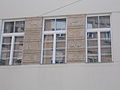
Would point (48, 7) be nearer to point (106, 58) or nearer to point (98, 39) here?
point (98, 39)

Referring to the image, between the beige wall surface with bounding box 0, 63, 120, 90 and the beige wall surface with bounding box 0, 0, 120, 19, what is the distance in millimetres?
1552

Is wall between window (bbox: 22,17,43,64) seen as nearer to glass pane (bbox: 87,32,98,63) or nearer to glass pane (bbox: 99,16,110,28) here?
glass pane (bbox: 87,32,98,63)

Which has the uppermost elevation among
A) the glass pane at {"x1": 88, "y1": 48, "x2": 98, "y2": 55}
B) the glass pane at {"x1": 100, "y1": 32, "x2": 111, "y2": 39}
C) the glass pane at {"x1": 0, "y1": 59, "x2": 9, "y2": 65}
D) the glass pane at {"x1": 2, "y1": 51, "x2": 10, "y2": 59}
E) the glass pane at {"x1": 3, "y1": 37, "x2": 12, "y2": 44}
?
the glass pane at {"x1": 100, "y1": 32, "x2": 111, "y2": 39}

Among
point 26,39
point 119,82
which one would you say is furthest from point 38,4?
point 119,82

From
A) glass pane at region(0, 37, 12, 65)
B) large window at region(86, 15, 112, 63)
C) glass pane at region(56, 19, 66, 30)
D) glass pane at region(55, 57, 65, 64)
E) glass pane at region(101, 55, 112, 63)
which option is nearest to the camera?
glass pane at region(101, 55, 112, 63)

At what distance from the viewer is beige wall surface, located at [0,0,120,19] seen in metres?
7.49

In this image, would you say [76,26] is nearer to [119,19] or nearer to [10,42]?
[119,19]

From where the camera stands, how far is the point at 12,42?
810 centimetres

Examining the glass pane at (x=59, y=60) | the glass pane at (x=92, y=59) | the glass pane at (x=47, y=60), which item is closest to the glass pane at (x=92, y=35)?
the glass pane at (x=92, y=59)

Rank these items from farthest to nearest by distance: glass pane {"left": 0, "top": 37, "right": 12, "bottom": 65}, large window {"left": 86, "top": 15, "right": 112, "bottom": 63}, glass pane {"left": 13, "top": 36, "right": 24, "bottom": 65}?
glass pane {"left": 0, "top": 37, "right": 12, "bottom": 65}, glass pane {"left": 13, "top": 36, "right": 24, "bottom": 65}, large window {"left": 86, "top": 15, "right": 112, "bottom": 63}

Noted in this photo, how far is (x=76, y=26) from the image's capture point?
761 cm

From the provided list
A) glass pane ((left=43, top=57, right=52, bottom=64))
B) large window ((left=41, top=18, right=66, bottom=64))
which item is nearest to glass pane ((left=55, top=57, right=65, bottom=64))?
large window ((left=41, top=18, right=66, bottom=64))

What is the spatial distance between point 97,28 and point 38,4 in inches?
74.8

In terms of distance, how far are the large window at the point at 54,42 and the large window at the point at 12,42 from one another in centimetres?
74
